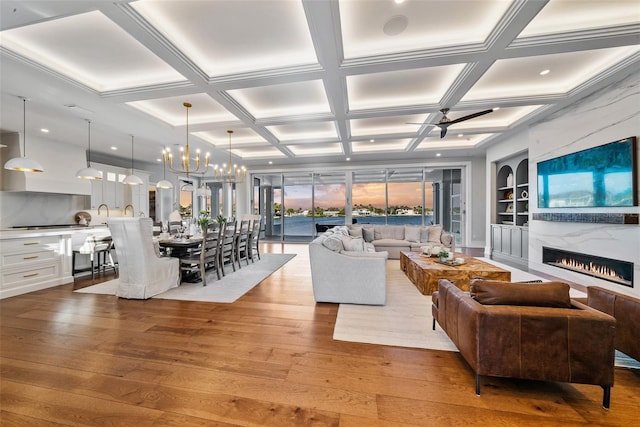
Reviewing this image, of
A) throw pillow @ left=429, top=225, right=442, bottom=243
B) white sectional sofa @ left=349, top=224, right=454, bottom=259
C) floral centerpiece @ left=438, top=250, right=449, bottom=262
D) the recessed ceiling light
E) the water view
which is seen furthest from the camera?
the water view

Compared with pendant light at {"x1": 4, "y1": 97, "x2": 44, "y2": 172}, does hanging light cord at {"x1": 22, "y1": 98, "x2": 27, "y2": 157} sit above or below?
above

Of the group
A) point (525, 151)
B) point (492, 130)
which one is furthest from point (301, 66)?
point (525, 151)

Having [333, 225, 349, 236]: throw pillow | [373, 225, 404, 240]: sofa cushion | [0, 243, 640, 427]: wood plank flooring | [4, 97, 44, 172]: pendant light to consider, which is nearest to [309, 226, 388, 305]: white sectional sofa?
[0, 243, 640, 427]: wood plank flooring

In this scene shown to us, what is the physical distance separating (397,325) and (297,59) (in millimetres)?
3355

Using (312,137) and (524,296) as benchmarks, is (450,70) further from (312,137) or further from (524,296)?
(312,137)

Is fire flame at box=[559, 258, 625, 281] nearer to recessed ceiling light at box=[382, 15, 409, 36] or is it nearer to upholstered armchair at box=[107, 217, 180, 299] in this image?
recessed ceiling light at box=[382, 15, 409, 36]

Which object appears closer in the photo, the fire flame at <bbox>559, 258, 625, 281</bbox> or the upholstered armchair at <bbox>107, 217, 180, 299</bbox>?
the upholstered armchair at <bbox>107, 217, 180, 299</bbox>

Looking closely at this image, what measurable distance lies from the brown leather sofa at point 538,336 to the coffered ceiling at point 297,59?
2.47m

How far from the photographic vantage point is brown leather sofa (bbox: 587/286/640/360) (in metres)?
1.77

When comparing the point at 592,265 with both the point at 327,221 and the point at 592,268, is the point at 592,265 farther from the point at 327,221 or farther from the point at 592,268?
the point at 327,221

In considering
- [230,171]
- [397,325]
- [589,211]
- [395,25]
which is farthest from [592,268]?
[230,171]

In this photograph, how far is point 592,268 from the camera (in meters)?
3.88

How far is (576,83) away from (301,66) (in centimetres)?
413

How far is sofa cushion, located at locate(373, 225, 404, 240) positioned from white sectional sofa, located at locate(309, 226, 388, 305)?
10.6 feet
